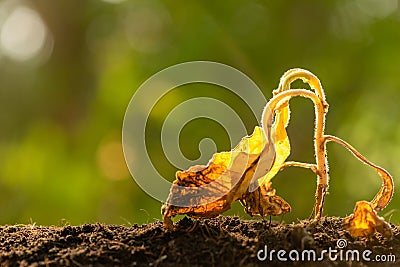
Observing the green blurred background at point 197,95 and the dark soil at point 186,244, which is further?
the green blurred background at point 197,95

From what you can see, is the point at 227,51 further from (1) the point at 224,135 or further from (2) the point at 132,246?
(2) the point at 132,246

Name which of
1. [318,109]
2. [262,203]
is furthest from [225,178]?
[318,109]

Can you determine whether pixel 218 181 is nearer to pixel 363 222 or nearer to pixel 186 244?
pixel 186 244

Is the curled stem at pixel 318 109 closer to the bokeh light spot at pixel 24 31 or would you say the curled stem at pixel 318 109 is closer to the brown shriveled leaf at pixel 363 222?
the brown shriveled leaf at pixel 363 222

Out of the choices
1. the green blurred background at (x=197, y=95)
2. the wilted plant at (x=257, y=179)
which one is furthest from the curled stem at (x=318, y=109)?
the green blurred background at (x=197, y=95)

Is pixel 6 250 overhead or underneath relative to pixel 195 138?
underneath

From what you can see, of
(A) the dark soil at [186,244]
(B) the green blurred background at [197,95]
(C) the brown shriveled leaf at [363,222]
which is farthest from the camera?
(B) the green blurred background at [197,95]

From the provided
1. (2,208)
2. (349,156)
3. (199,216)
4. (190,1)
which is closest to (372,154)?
(349,156)

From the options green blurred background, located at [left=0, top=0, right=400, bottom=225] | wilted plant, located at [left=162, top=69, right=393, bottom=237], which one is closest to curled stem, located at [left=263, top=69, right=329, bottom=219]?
wilted plant, located at [left=162, top=69, right=393, bottom=237]
